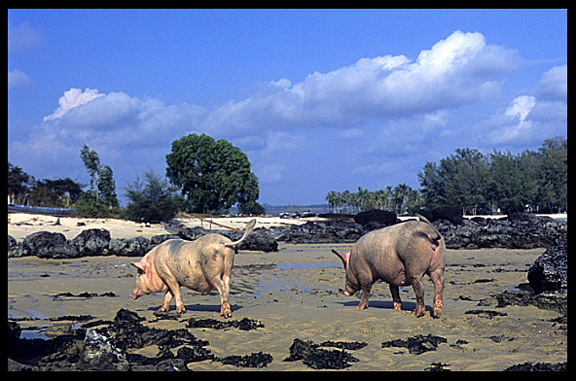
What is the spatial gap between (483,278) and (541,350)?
32.8 ft

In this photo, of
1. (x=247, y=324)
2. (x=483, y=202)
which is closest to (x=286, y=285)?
(x=247, y=324)

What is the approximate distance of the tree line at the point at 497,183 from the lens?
262 ft

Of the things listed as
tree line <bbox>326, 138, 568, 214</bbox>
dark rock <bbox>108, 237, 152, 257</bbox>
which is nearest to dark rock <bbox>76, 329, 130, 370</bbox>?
dark rock <bbox>108, 237, 152, 257</bbox>

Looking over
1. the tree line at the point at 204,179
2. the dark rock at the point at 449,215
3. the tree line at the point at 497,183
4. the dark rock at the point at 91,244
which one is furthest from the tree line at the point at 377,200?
Result: the dark rock at the point at 91,244

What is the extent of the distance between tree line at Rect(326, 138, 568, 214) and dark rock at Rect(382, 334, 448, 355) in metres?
72.5

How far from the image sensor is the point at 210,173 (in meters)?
79.2

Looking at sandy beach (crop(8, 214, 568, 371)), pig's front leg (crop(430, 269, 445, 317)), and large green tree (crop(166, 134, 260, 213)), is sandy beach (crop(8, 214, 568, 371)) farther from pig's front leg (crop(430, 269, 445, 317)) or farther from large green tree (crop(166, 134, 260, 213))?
large green tree (crop(166, 134, 260, 213))

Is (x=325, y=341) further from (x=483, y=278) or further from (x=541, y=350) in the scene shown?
(x=483, y=278)

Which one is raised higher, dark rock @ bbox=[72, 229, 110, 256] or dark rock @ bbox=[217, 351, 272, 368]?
dark rock @ bbox=[72, 229, 110, 256]

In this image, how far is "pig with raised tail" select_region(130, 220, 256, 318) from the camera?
11.1 m

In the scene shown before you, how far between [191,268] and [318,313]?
2442mm

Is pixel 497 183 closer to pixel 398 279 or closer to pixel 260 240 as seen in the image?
pixel 260 240

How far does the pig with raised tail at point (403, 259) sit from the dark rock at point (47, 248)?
16.7m

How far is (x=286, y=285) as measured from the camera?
1706cm
